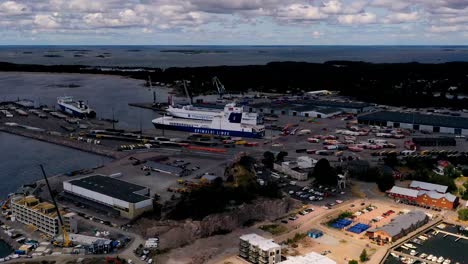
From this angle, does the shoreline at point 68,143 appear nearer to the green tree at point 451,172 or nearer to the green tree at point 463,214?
the green tree at point 451,172

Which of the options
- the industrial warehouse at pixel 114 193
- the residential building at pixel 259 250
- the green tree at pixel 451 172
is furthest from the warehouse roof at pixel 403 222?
the industrial warehouse at pixel 114 193

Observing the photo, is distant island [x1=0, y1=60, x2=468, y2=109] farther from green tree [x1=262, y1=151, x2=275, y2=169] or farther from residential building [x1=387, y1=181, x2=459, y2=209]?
residential building [x1=387, y1=181, x2=459, y2=209]

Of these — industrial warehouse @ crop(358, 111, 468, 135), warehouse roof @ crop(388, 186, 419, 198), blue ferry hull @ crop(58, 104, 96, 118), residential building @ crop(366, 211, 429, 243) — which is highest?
industrial warehouse @ crop(358, 111, 468, 135)

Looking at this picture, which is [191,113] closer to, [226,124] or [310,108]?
[226,124]

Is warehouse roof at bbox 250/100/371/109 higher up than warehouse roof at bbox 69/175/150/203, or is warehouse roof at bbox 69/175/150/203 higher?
warehouse roof at bbox 250/100/371/109

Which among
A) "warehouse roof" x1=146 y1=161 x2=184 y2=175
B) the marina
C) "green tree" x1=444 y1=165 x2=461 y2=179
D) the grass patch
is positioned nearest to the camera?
the marina

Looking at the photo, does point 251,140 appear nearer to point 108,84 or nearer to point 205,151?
point 205,151

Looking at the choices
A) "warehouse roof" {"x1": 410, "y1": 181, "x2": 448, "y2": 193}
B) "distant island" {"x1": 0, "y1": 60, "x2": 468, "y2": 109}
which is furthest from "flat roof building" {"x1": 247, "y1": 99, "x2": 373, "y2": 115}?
"warehouse roof" {"x1": 410, "y1": 181, "x2": 448, "y2": 193}
